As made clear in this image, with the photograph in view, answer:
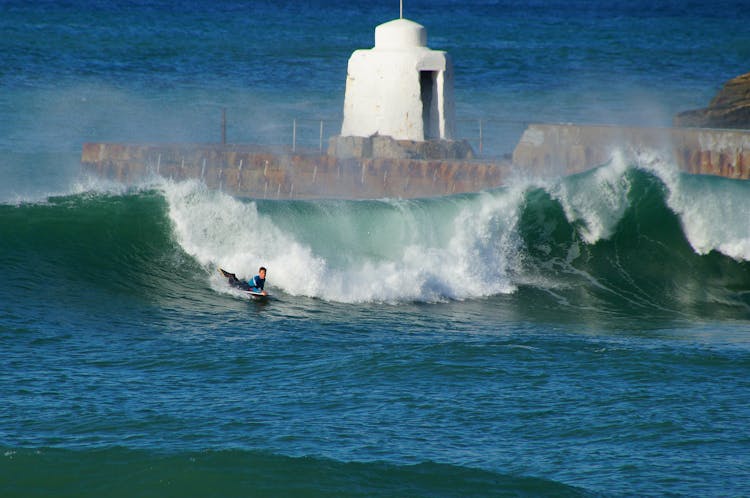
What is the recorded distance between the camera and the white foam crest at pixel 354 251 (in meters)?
15.7

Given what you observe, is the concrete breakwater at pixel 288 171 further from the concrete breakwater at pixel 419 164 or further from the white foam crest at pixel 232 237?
the white foam crest at pixel 232 237

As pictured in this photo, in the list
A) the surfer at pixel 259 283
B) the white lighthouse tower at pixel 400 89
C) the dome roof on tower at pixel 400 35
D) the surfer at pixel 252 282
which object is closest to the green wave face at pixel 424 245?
the surfer at pixel 252 282

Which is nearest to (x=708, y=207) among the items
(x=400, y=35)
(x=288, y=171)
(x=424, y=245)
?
(x=424, y=245)

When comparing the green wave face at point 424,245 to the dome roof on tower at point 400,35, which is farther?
the dome roof on tower at point 400,35

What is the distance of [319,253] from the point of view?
679 inches

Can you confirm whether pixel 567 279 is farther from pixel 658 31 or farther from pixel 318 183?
pixel 658 31

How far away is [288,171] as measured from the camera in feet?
74.9

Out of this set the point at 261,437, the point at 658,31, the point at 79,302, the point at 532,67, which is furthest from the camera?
the point at 658,31

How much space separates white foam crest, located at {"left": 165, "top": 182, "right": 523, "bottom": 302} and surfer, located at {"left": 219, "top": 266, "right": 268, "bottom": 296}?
0.24 meters

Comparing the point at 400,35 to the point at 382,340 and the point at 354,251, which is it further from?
the point at 382,340

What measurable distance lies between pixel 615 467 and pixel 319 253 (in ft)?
28.9

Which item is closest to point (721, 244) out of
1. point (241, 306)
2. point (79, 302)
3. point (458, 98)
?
point (241, 306)

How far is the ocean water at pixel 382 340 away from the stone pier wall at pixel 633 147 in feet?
4.22

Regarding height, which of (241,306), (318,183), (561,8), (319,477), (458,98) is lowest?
(319,477)
